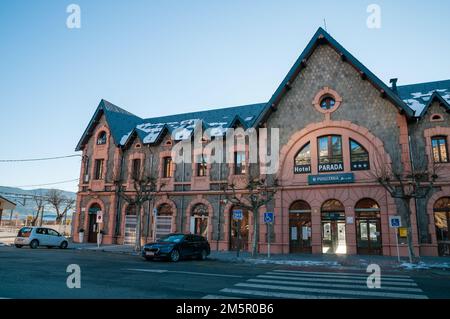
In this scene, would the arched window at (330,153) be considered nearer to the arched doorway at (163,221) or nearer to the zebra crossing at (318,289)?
the zebra crossing at (318,289)

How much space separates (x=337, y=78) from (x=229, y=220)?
12525mm

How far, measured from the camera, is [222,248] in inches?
910

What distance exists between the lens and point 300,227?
21.1 m

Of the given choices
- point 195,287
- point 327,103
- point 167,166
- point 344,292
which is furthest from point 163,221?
point 344,292

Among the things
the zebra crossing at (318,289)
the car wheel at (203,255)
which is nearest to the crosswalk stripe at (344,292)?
the zebra crossing at (318,289)

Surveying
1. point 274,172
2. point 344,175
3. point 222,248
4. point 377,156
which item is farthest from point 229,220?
point 377,156

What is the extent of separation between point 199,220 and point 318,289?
16841 millimetres

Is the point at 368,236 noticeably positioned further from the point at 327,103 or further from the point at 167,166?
the point at 167,166

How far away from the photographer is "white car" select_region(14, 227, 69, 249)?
23406mm

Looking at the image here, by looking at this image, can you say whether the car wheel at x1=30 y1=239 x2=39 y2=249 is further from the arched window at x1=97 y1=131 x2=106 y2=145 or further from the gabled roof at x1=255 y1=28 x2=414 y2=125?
the gabled roof at x1=255 y1=28 x2=414 y2=125

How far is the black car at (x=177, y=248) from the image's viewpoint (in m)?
16.5

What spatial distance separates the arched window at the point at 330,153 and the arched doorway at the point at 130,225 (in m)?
15.7

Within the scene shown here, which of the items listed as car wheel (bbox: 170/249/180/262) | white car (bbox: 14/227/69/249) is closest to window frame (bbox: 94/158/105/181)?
white car (bbox: 14/227/69/249)
